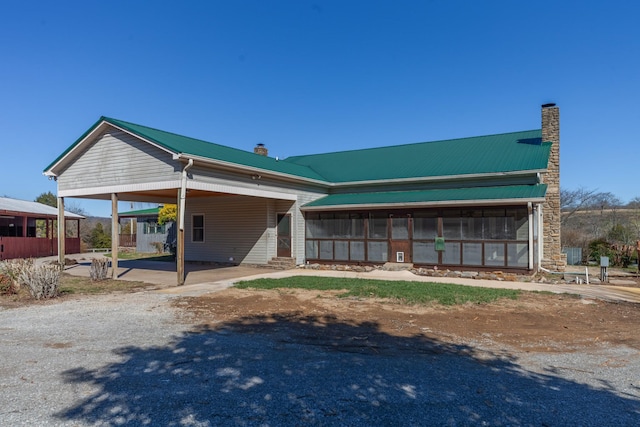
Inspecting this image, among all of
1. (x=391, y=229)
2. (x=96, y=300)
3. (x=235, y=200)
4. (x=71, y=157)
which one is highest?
(x=71, y=157)

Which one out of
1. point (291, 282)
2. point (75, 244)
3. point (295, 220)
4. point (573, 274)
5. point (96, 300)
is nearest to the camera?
point (96, 300)

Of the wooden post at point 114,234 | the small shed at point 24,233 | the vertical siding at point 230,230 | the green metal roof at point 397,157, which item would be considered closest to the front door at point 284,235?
the vertical siding at point 230,230

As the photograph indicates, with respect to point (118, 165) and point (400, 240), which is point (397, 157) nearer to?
point (400, 240)

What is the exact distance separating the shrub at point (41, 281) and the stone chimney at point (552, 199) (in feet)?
52.9

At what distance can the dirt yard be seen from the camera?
21.7 ft

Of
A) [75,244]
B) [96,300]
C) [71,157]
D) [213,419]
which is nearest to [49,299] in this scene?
[96,300]

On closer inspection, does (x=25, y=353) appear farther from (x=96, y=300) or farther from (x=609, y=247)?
(x=609, y=247)

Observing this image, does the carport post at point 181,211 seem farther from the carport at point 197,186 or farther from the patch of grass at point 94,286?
the patch of grass at point 94,286

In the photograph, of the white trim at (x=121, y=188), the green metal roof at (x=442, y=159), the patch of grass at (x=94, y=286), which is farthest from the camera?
the green metal roof at (x=442, y=159)

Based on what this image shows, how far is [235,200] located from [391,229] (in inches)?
286

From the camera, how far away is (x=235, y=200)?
1927 cm

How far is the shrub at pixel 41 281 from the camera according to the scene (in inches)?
396

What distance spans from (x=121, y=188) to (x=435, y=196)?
11.1m

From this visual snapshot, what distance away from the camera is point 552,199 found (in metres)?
16.9
